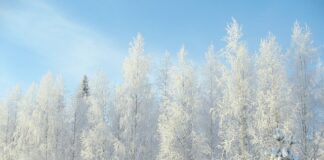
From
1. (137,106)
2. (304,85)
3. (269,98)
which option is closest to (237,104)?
(269,98)

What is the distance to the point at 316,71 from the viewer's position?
2825 centimetres

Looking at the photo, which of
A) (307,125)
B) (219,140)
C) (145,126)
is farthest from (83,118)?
(307,125)

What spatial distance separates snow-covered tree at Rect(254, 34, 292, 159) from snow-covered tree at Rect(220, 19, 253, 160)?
2.01 ft

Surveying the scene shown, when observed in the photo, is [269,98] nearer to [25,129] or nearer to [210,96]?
[210,96]

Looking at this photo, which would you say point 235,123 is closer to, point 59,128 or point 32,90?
point 59,128

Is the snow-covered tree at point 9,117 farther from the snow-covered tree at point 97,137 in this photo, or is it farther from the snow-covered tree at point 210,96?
the snow-covered tree at point 210,96

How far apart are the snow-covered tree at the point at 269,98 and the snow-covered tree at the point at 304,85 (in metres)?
1.26

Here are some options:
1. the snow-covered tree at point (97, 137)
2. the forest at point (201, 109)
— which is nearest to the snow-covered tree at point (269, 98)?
the forest at point (201, 109)

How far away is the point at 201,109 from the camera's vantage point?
31.0 m

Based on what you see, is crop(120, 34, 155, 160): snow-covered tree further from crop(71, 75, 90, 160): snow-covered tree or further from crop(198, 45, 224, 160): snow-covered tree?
crop(71, 75, 90, 160): snow-covered tree

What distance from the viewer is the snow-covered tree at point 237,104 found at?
26547 millimetres

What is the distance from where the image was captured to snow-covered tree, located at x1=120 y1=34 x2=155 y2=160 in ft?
96.8

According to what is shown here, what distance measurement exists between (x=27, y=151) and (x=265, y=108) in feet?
58.7

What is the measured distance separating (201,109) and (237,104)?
4.55 metres
